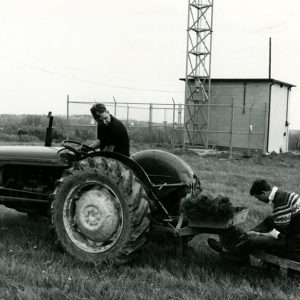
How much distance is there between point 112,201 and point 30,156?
1801 mm

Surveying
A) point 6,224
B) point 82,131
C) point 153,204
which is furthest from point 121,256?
point 82,131

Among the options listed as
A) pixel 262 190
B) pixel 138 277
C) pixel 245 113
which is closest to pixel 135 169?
pixel 138 277

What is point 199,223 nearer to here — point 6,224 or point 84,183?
point 84,183

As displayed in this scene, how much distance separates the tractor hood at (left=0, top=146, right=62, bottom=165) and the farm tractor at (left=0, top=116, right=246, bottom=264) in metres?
0.02

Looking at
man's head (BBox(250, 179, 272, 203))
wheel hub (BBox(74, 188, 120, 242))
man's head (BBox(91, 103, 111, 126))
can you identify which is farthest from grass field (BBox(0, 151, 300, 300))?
man's head (BBox(91, 103, 111, 126))

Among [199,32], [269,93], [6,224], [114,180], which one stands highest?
[199,32]

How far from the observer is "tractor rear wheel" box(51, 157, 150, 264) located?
5.29 m

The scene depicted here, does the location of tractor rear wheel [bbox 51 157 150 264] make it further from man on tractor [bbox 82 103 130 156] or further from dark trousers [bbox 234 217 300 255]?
dark trousers [bbox 234 217 300 255]

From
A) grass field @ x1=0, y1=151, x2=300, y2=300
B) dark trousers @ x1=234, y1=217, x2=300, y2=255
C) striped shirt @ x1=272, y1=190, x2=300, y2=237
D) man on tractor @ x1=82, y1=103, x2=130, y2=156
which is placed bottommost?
grass field @ x1=0, y1=151, x2=300, y2=300

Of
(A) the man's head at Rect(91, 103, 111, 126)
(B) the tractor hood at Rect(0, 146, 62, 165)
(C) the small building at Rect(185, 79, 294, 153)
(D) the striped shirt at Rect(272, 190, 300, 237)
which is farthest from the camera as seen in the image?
(C) the small building at Rect(185, 79, 294, 153)

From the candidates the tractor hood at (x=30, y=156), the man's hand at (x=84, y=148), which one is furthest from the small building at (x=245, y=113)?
the man's hand at (x=84, y=148)

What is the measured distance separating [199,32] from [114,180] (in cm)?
2262

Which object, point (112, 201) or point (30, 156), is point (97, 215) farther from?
point (30, 156)

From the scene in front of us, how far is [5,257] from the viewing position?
5.72 m
